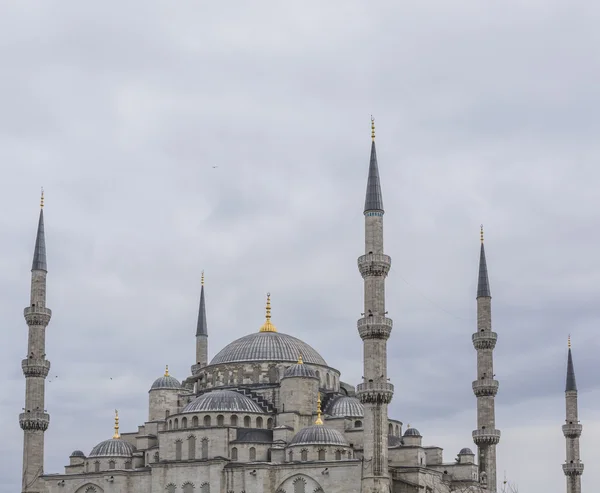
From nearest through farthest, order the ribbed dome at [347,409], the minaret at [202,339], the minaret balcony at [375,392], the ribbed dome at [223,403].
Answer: the minaret balcony at [375,392] → the ribbed dome at [223,403] → the ribbed dome at [347,409] → the minaret at [202,339]

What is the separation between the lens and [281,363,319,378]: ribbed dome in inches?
1875

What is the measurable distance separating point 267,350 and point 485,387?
9.88m

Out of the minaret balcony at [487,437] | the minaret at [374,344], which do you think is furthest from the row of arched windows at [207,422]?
the minaret balcony at [487,437]

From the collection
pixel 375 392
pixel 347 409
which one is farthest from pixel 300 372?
pixel 375 392

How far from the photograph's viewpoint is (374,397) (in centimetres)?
3922

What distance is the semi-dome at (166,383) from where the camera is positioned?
5078 centimetres

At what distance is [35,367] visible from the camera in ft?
155

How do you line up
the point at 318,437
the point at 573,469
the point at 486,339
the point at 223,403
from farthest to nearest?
the point at 573,469
the point at 486,339
the point at 223,403
the point at 318,437

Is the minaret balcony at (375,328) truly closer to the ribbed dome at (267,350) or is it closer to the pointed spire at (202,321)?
the ribbed dome at (267,350)

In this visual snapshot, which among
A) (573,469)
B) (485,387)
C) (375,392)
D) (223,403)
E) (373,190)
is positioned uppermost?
(373,190)

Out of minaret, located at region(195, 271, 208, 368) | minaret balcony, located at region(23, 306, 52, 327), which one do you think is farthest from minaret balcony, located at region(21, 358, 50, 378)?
minaret, located at region(195, 271, 208, 368)

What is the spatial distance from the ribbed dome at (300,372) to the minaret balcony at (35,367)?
9663mm

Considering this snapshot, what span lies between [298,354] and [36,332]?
37.8 feet

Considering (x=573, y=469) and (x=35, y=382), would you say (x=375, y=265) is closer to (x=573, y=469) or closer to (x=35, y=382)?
(x=35, y=382)
